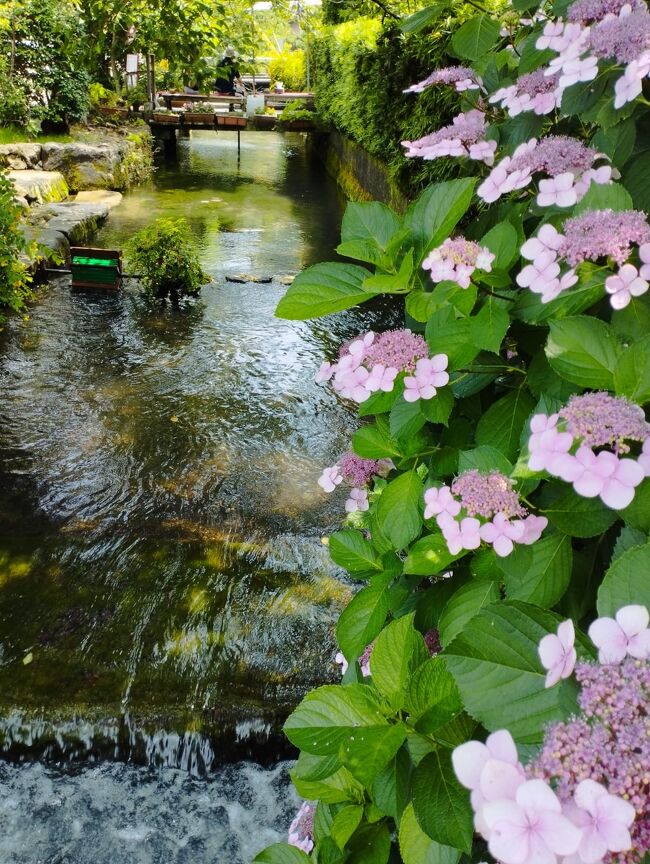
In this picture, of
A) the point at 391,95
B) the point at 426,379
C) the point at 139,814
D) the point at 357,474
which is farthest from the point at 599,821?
the point at 391,95

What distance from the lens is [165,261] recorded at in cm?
741

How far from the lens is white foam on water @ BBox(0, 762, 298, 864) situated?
2615 mm

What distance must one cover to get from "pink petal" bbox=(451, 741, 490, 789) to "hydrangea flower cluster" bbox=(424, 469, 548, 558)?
0.32 m

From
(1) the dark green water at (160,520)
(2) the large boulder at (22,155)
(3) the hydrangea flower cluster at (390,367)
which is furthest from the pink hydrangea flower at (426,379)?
(2) the large boulder at (22,155)

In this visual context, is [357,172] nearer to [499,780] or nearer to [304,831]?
[304,831]

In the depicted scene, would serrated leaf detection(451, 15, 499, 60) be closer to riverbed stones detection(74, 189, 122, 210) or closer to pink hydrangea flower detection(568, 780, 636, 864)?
pink hydrangea flower detection(568, 780, 636, 864)

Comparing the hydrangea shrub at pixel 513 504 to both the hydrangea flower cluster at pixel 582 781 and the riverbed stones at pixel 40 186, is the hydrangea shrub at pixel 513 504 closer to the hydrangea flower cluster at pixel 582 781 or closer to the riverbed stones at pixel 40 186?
the hydrangea flower cluster at pixel 582 781

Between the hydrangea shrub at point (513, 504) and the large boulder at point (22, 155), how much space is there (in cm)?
1128

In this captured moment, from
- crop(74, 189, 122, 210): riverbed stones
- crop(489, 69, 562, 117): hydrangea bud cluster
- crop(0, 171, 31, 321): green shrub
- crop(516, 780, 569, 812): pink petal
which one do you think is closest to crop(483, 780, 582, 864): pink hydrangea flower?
crop(516, 780, 569, 812): pink petal

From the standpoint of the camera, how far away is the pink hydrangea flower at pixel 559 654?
52 cm

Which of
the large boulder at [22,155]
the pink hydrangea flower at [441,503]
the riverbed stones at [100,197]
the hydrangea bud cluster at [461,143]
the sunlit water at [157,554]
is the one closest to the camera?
the pink hydrangea flower at [441,503]

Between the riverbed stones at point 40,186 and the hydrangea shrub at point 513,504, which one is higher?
the hydrangea shrub at point 513,504

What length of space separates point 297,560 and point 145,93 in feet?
55.6

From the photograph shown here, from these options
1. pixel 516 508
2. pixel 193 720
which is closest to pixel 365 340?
pixel 516 508
